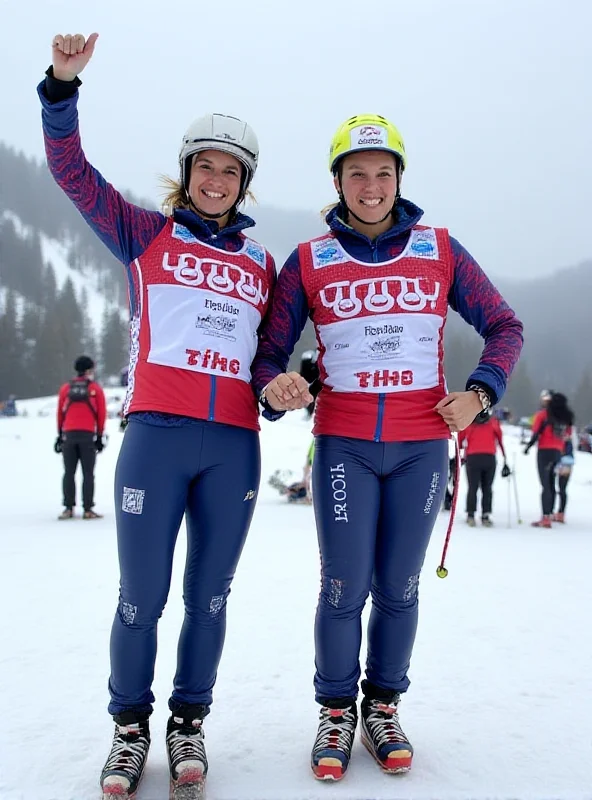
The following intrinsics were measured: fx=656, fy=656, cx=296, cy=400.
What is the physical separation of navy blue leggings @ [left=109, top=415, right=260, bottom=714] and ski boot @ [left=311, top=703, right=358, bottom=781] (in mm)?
479

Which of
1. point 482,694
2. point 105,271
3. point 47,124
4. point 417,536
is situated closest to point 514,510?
point 482,694

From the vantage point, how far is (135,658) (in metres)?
2.52

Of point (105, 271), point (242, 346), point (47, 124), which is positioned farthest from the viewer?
point (105, 271)

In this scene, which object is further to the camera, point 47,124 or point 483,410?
point 483,410

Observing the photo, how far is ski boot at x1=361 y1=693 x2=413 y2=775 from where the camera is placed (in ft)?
8.46

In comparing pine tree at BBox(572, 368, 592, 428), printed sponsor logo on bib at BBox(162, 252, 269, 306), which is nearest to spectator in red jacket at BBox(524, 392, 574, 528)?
printed sponsor logo on bib at BBox(162, 252, 269, 306)

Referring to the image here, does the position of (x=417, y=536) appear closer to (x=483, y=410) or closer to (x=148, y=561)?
(x=483, y=410)

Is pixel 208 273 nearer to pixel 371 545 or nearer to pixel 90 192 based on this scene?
pixel 90 192

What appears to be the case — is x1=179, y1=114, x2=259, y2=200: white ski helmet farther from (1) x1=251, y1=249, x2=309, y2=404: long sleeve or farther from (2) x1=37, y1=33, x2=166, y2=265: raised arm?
(1) x1=251, y1=249, x2=309, y2=404: long sleeve

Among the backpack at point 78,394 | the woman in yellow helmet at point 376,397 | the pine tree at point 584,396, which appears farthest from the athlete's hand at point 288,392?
the pine tree at point 584,396

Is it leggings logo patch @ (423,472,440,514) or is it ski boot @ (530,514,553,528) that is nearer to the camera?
leggings logo patch @ (423,472,440,514)

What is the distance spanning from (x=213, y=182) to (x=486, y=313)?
4.41ft

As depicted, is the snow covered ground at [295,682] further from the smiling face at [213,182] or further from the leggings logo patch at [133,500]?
the smiling face at [213,182]

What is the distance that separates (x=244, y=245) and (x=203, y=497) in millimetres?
1121
